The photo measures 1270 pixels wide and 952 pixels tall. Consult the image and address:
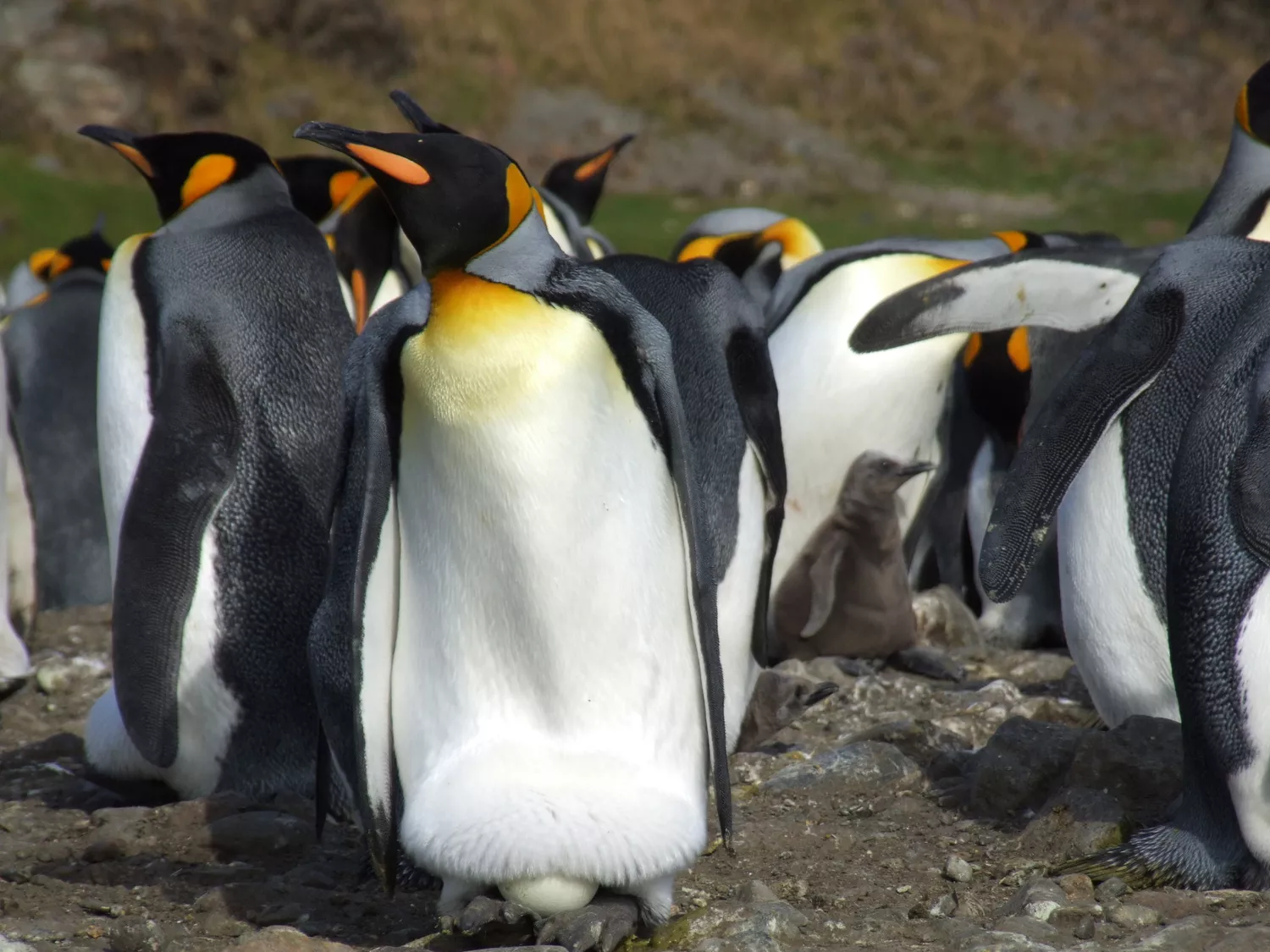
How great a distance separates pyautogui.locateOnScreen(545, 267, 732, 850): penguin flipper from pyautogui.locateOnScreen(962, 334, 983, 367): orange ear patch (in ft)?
9.34

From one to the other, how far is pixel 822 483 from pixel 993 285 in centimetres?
169

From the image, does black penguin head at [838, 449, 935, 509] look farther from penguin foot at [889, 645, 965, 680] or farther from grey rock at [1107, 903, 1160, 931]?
grey rock at [1107, 903, 1160, 931]

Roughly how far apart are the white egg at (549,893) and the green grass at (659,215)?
12.2 m

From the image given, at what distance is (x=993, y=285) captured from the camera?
382 cm

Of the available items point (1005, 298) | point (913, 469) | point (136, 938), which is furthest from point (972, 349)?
point (136, 938)

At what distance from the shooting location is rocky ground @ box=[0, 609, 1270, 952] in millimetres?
2744

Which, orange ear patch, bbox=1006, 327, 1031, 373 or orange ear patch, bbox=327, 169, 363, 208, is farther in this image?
orange ear patch, bbox=327, 169, 363, 208

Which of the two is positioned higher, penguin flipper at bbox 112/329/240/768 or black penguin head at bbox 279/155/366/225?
black penguin head at bbox 279/155/366/225

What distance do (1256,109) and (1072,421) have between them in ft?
7.33

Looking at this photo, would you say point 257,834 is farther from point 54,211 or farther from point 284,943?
point 54,211

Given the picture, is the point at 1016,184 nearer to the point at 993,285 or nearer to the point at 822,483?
the point at 822,483

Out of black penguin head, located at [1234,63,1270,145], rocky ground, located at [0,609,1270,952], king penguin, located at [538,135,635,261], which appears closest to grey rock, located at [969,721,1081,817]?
rocky ground, located at [0,609,1270,952]

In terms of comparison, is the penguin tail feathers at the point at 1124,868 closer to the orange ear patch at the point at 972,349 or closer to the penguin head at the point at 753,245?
the orange ear patch at the point at 972,349

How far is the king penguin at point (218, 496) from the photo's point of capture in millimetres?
3734
